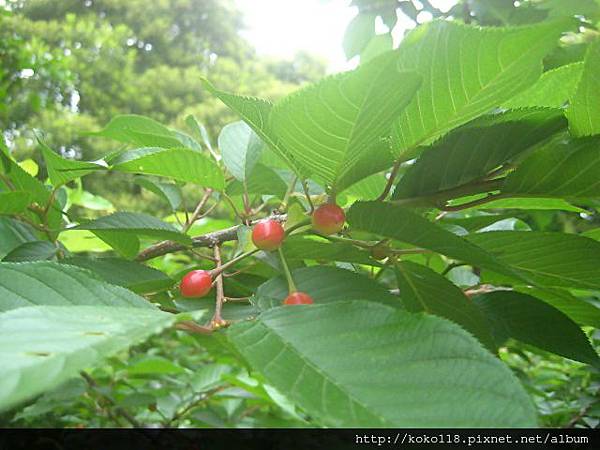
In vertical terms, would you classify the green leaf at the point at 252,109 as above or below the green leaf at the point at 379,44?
below

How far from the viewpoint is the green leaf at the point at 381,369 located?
1.26 feet

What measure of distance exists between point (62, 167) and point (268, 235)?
1.28 feet

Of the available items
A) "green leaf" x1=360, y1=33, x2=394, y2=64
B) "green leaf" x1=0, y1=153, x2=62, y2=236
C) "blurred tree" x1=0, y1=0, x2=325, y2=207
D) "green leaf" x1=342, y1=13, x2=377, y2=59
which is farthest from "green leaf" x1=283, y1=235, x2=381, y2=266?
"blurred tree" x1=0, y1=0, x2=325, y2=207

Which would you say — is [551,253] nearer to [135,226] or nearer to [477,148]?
[477,148]

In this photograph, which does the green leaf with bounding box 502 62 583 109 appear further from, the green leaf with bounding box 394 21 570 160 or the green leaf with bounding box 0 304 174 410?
the green leaf with bounding box 0 304 174 410

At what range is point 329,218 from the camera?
0.64 meters

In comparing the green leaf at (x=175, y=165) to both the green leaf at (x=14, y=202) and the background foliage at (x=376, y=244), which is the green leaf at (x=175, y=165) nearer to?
the background foliage at (x=376, y=244)

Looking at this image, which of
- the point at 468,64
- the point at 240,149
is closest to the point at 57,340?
the point at 468,64

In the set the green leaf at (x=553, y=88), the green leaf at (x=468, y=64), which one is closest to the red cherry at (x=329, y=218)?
the green leaf at (x=468, y=64)

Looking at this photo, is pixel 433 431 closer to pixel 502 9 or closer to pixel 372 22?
pixel 502 9

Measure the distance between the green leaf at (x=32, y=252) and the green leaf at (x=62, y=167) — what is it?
107 mm

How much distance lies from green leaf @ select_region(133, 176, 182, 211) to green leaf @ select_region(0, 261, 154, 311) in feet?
1.95

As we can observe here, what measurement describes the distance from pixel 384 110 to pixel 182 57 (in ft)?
47.0

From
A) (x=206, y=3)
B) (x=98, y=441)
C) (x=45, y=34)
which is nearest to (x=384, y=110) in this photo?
(x=98, y=441)
